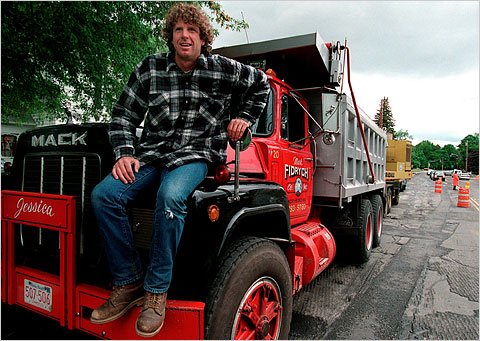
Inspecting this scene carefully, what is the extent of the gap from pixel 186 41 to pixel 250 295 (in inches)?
65.3

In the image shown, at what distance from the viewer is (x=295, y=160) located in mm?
3826

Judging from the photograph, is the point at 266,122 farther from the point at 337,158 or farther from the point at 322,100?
the point at 337,158

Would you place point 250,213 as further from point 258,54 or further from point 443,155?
point 443,155

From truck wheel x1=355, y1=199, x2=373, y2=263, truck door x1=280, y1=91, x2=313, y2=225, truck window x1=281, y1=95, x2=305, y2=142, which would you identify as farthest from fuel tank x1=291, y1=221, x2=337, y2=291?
truck wheel x1=355, y1=199, x2=373, y2=263

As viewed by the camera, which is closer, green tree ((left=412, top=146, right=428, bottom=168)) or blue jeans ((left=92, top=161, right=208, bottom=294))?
blue jeans ((left=92, top=161, right=208, bottom=294))

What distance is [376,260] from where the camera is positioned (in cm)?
591

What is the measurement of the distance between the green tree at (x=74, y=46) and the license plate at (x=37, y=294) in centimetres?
438

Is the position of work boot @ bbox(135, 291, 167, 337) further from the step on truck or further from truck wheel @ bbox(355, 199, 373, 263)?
truck wheel @ bbox(355, 199, 373, 263)

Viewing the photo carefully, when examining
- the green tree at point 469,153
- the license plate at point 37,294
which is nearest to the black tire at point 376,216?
the license plate at point 37,294

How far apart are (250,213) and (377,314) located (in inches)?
91.7

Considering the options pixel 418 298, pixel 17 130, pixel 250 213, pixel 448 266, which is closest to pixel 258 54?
pixel 250 213

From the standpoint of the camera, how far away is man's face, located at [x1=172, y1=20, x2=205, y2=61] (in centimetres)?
214

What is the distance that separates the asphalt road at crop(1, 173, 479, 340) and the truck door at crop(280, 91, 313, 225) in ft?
3.41

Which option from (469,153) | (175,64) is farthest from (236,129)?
(469,153)
